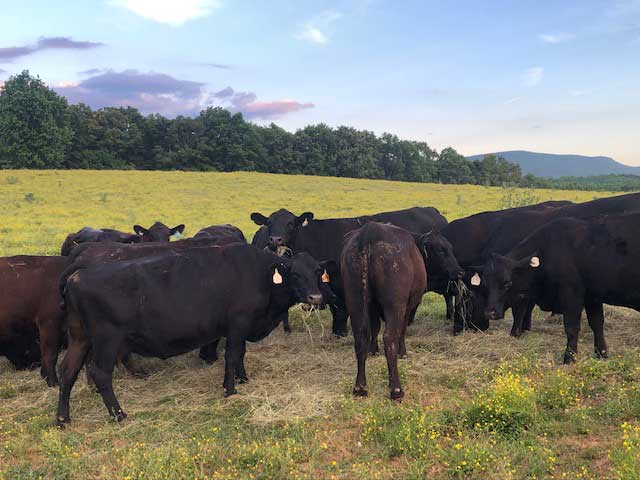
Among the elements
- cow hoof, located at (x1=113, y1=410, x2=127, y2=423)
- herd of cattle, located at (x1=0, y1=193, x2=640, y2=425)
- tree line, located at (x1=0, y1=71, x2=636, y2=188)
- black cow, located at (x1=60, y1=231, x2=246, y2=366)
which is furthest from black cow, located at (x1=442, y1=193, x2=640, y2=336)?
tree line, located at (x1=0, y1=71, x2=636, y2=188)

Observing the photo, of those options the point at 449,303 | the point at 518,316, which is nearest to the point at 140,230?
the point at 449,303

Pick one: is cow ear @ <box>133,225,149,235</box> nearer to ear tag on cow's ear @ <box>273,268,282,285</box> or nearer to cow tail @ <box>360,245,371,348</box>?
ear tag on cow's ear @ <box>273,268,282,285</box>

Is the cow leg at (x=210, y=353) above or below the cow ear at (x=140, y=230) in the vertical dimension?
below

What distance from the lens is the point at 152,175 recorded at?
45125 millimetres

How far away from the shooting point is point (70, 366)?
5488 mm

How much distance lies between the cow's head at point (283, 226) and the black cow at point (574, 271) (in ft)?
11.8

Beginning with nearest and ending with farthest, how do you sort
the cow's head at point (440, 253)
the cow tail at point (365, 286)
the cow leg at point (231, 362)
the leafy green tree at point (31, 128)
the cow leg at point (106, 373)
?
the cow leg at point (106, 373) → the cow tail at point (365, 286) → the cow leg at point (231, 362) → the cow's head at point (440, 253) → the leafy green tree at point (31, 128)

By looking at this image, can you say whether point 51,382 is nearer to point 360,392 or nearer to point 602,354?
point 360,392

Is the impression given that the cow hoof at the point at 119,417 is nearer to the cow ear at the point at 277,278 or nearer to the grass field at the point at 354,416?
the grass field at the point at 354,416

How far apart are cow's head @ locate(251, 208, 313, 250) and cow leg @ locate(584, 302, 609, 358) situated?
4.76 meters

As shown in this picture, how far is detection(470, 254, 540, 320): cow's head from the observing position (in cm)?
677

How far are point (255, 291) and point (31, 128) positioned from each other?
64.9 meters

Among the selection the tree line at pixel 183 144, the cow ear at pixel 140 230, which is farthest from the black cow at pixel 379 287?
the tree line at pixel 183 144

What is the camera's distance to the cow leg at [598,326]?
6570 millimetres
